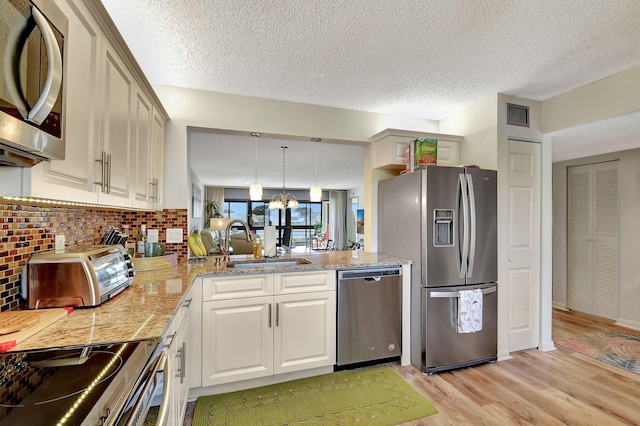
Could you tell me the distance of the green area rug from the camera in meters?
1.85

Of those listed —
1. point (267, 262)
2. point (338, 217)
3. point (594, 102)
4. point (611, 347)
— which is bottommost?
point (611, 347)

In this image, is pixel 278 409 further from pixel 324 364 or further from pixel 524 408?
pixel 524 408

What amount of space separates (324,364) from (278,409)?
0.50 metres

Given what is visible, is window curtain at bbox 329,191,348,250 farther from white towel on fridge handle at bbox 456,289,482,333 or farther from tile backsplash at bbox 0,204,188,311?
tile backsplash at bbox 0,204,188,311

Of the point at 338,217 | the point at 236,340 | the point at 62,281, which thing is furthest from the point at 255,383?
the point at 338,217

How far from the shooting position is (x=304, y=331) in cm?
227

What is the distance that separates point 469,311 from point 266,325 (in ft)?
5.39

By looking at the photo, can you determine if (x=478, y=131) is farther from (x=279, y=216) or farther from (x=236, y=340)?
(x=279, y=216)

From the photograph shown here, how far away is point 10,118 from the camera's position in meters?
0.72

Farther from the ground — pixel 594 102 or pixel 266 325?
pixel 594 102

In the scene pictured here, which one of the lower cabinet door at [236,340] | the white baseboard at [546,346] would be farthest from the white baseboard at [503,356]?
the lower cabinet door at [236,340]

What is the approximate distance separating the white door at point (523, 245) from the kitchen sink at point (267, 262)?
1879 millimetres

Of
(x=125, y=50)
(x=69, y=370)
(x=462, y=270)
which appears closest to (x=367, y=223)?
(x=462, y=270)

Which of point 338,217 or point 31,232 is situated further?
point 338,217
